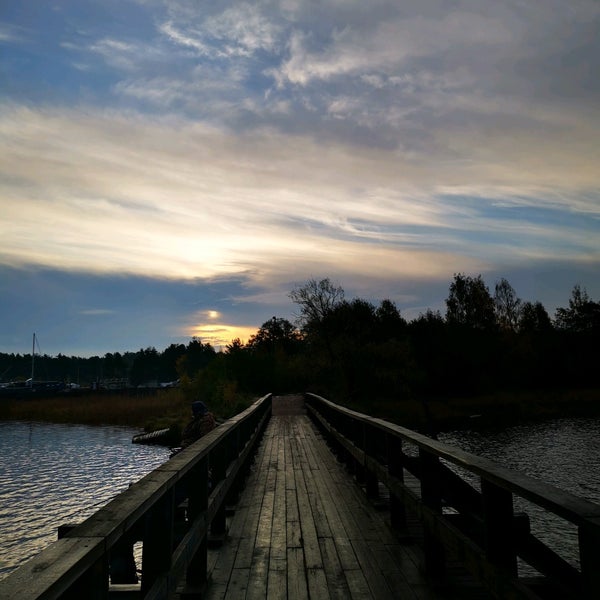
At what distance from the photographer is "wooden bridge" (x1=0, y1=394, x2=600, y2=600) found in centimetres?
180

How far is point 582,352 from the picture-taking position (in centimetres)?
6069

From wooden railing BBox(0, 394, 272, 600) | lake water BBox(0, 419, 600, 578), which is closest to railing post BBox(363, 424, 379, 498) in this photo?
wooden railing BBox(0, 394, 272, 600)

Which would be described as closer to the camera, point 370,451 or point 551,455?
point 370,451

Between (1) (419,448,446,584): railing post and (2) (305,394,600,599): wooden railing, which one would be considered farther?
(1) (419,448,446,584): railing post

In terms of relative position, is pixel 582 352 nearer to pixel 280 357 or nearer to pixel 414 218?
pixel 280 357

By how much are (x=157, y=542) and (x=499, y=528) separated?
5.68 ft

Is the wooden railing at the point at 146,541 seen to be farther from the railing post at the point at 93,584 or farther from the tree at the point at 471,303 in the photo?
the tree at the point at 471,303

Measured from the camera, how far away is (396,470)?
504cm

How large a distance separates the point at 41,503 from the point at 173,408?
29.5 metres

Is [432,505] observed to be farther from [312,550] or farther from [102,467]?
[102,467]

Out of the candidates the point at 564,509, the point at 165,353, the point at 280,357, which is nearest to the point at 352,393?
the point at 280,357

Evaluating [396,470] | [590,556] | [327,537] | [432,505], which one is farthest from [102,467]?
→ [590,556]

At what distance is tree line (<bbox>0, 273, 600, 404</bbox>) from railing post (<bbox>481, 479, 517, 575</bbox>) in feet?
85.6

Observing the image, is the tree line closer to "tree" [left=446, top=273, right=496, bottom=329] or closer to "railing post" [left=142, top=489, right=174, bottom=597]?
"tree" [left=446, top=273, right=496, bottom=329]
